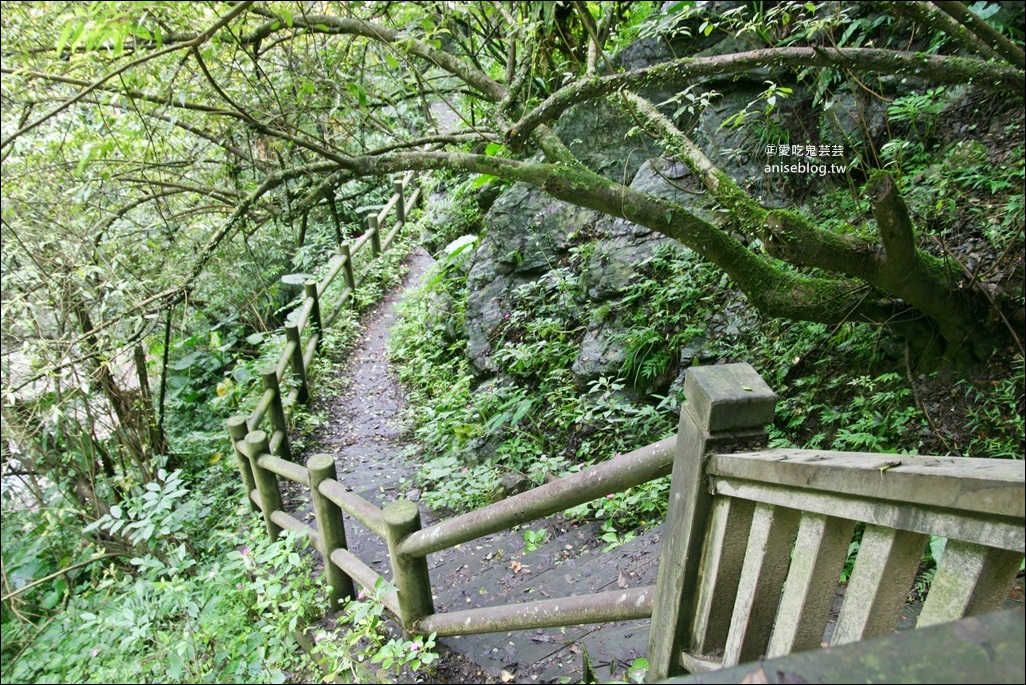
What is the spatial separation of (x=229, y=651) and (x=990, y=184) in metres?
5.37

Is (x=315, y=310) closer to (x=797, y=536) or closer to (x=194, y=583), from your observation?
(x=194, y=583)

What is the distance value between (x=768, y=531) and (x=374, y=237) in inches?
430

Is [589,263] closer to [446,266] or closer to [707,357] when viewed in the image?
[707,357]

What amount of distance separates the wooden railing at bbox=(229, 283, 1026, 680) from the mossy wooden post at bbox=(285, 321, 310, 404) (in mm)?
4857

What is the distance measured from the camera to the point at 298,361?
7.35 meters

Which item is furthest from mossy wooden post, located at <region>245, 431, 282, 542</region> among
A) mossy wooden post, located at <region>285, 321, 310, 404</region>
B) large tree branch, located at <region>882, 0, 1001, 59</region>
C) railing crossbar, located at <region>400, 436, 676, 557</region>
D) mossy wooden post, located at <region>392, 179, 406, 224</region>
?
mossy wooden post, located at <region>392, 179, 406, 224</region>

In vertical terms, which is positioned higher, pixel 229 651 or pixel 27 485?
pixel 229 651

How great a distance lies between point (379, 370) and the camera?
891cm

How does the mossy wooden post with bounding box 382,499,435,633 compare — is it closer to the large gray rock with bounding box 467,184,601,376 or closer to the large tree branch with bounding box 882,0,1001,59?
the large tree branch with bounding box 882,0,1001,59

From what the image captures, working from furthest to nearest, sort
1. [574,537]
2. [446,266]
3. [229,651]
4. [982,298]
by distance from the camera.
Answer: [446,266]
[574,537]
[229,651]
[982,298]

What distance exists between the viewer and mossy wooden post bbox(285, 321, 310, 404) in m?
7.01

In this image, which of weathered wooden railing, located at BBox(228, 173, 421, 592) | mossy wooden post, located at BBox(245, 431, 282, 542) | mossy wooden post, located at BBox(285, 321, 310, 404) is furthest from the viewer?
mossy wooden post, located at BBox(285, 321, 310, 404)

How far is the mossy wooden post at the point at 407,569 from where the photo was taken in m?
3.13

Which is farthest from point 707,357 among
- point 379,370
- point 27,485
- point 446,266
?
point 27,485
